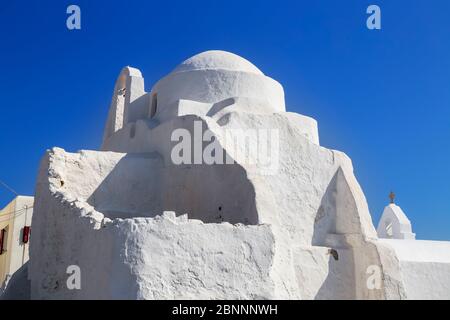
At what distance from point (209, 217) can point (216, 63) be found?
15.0ft

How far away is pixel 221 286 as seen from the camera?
6.11 meters

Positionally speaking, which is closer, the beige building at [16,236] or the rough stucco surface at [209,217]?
the rough stucco surface at [209,217]

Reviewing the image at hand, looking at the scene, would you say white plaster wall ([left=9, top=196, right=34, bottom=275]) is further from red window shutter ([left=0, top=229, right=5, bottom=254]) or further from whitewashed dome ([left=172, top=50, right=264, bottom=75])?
whitewashed dome ([left=172, top=50, right=264, bottom=75])

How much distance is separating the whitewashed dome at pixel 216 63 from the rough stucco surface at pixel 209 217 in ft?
0.94

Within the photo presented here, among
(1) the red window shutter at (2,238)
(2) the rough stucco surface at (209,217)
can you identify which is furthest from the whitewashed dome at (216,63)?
(1) the red window shutter at (2,238)

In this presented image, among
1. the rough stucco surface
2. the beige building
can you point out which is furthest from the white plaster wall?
the rough stucco surface

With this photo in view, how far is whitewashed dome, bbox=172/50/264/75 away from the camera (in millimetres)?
11688

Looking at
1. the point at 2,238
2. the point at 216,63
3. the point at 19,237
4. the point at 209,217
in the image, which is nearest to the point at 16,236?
the point at 19,237

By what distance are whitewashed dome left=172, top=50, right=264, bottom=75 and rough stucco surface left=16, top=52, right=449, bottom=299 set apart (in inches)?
11.3

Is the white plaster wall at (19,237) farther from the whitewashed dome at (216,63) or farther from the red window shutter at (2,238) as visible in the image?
the whitewashed dome at (216,63)

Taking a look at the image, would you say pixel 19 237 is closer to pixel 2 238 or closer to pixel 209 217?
pixel 2 238

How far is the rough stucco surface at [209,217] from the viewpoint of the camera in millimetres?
6098
